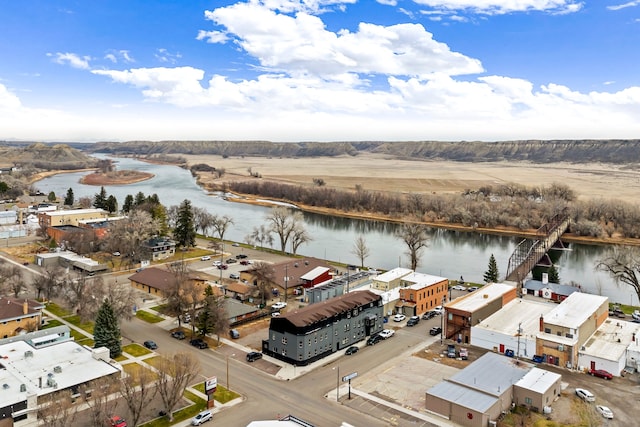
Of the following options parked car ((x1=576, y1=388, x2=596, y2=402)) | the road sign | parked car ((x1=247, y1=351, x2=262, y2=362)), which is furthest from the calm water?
the road sign

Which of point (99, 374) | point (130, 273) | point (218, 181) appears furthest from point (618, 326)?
point (218, 181)

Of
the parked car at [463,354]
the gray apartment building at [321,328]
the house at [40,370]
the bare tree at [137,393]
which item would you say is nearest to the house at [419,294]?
the gray apartment building at [321,328]

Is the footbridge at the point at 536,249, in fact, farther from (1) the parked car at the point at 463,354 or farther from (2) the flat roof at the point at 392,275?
(1) the parked car at the point at 463,354

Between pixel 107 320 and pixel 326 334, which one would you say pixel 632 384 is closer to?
pixel 326 334

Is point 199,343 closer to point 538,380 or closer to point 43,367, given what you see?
point 43,367

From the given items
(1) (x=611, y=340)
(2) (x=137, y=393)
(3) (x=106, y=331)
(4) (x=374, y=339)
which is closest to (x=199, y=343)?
(3) (x=106, y=331)
